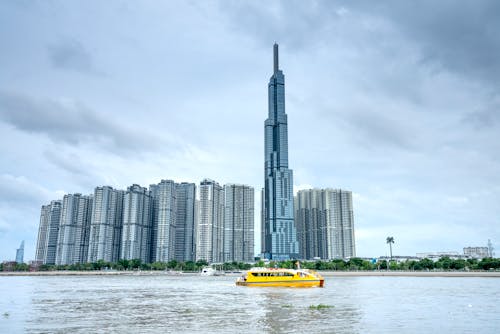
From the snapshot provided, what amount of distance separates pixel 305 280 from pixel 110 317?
55.4 meters

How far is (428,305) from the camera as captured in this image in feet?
158

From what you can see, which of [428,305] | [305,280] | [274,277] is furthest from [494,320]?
[274,277]

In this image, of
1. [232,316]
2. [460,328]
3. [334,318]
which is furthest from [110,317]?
[460,328]

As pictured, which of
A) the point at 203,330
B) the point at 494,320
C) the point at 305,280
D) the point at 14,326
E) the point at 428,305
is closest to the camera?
the point at 203,330

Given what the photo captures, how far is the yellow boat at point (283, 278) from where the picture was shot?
8631 cm

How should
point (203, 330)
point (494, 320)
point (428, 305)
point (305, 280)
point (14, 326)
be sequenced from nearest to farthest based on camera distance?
point (203, 330)
point (14, 326)
point (494, 320)
point (428, 305)
point (305, 280)

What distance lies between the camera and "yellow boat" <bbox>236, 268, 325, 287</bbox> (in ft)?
283

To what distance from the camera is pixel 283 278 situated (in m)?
89.2

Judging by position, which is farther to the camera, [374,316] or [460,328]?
[374,316]

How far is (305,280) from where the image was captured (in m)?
86.4

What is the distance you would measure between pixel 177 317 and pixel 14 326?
40.6 feet

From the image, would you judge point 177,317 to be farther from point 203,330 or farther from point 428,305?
point 428,305

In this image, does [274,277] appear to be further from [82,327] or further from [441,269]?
[441,269]

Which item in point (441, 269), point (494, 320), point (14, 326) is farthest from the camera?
point (441, 269)
